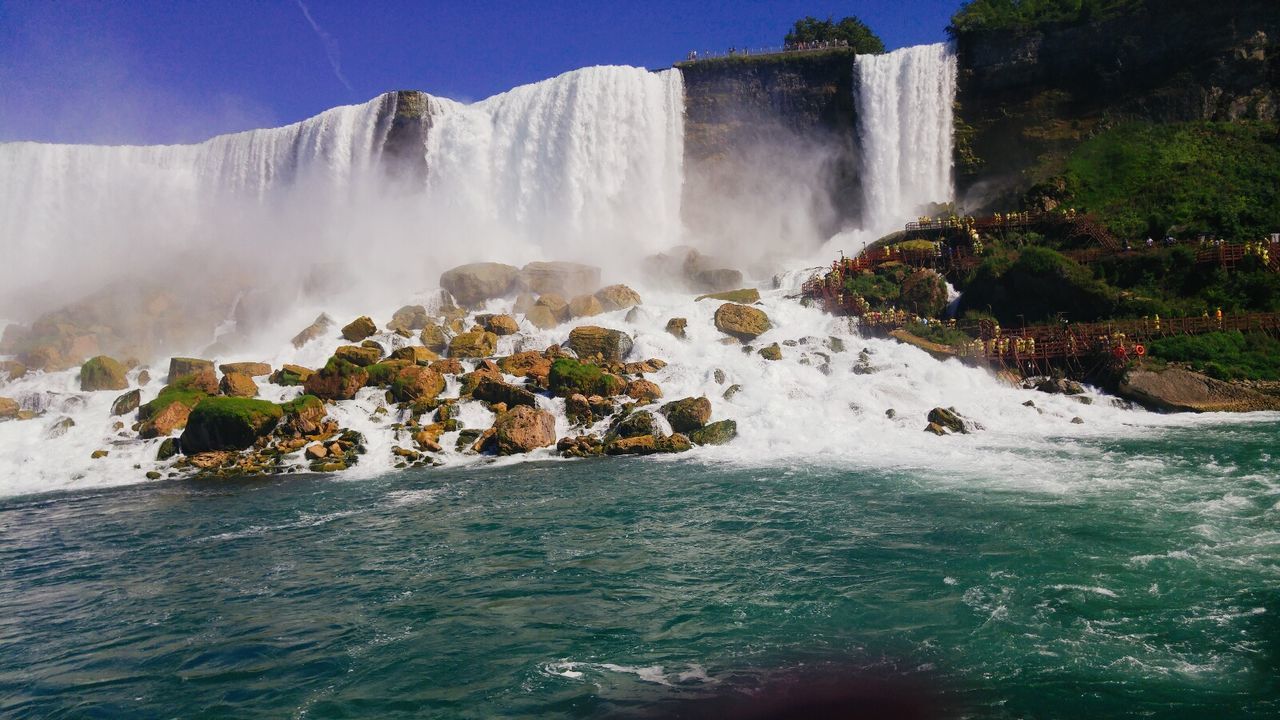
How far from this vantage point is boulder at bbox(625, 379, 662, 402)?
2225 centimetres

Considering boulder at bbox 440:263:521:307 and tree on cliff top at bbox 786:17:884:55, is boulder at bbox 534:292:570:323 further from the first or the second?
tree on cliff top at bbox 786:17:884:55

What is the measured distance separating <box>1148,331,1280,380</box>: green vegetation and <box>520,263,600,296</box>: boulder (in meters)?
23.1

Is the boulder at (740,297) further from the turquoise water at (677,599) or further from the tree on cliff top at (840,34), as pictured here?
the tree on cliff top at (840,34)

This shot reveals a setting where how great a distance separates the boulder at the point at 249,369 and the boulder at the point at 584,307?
12181 mm

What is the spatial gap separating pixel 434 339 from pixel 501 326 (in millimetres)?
2712

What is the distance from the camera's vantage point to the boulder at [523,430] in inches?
783

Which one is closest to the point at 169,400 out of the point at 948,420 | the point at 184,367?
the point at 184,367

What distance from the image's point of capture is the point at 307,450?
19.8m

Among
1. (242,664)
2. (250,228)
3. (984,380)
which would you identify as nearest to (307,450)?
(242,664)

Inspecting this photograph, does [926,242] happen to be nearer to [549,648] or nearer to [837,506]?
[837,506]

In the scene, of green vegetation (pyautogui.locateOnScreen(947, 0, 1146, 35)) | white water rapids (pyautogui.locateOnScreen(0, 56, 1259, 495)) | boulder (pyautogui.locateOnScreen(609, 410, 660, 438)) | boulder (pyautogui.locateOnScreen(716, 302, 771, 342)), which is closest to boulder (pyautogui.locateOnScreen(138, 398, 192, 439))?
white water rapids (pyautogui.locateOnScreen(0, 56, 1259, 495))

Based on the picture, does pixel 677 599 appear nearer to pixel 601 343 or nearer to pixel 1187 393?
pixel 601 343

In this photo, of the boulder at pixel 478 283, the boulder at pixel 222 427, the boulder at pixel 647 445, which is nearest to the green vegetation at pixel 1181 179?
the boulder at pixel 647 445

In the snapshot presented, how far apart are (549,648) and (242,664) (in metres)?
3.14
